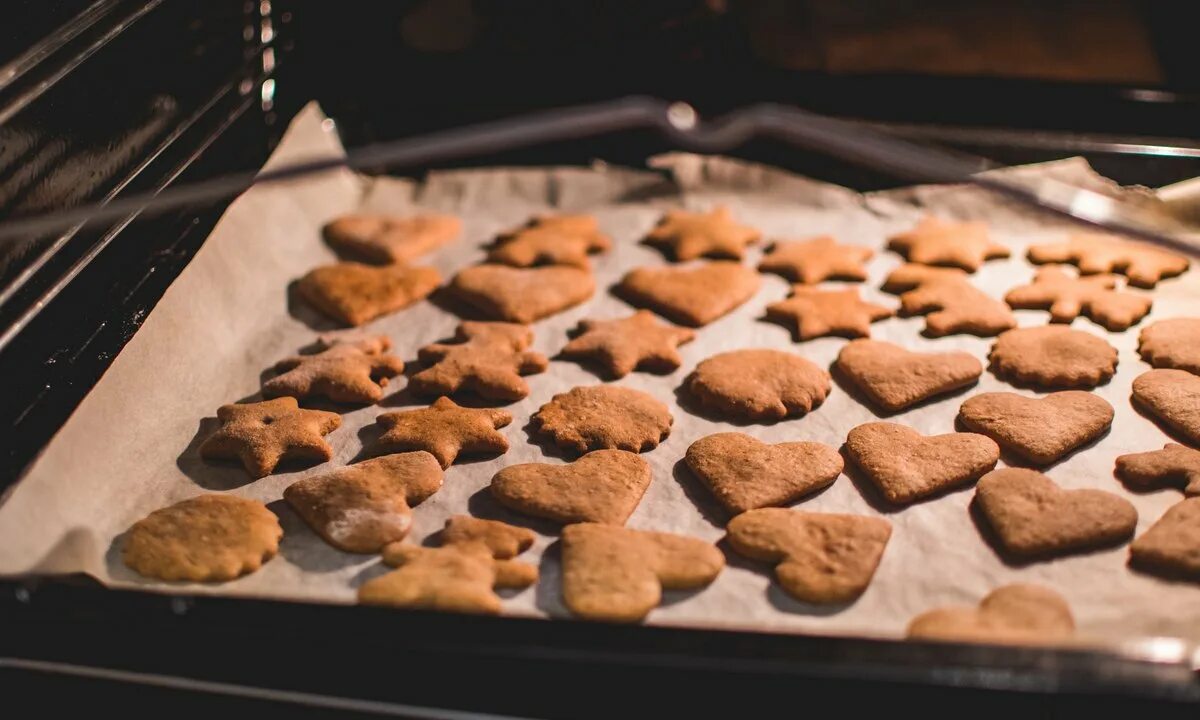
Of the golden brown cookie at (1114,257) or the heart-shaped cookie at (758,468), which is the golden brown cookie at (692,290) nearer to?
the heart-shaped cookie at (758,468)

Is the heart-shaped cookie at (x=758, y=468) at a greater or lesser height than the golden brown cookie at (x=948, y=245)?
lesser

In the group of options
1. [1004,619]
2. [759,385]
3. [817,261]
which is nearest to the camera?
[1004,619]

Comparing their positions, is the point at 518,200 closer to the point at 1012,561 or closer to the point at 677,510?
the point at 677,510

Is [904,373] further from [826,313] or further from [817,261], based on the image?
[817,261]

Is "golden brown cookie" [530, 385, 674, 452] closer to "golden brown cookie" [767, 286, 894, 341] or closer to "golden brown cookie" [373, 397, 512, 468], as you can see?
"golden brown cookie" [373, 397, 512, 468]

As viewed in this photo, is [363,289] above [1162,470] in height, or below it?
above

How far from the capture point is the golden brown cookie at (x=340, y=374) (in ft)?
4.36

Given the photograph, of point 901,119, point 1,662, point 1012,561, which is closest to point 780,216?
point 901,119

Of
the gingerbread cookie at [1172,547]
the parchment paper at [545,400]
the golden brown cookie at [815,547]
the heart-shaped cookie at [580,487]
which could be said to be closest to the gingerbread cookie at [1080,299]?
the parchment paper at [545,400]

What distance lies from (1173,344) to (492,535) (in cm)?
88

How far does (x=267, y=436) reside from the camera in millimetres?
1223

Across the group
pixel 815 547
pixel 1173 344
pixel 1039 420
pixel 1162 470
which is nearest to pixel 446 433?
pixel 815 547

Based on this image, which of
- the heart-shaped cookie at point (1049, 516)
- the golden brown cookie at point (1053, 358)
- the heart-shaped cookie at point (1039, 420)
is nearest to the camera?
the heart-shaped cookie at point (1049, 516)

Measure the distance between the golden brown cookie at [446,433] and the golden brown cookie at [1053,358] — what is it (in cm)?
62
